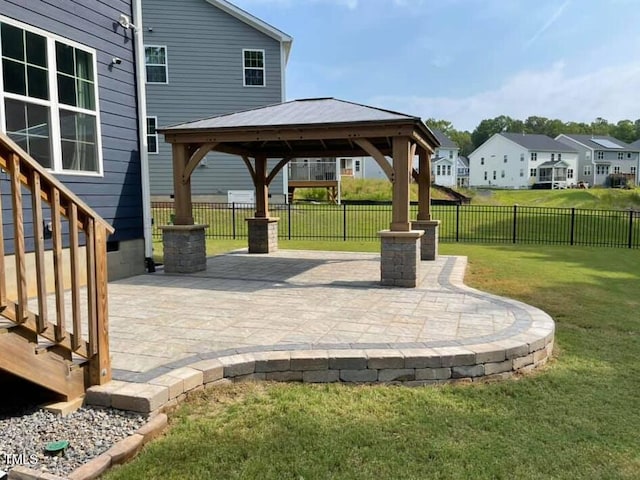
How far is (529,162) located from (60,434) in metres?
52.8

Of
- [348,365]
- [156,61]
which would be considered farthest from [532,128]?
[348,365]

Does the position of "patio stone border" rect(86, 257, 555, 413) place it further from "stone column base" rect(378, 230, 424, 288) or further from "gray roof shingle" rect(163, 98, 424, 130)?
"gray roof shingle" rect(163, 98, 424, 130)

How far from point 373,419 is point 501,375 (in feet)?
4.67

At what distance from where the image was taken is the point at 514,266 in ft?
31.4

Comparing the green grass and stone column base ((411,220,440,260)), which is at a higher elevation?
the green grass

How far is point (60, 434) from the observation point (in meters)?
2.81

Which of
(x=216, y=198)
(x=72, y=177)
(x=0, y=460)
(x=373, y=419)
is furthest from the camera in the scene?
(x=216, y=198)

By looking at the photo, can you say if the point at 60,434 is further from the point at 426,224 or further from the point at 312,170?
the point at 312,170

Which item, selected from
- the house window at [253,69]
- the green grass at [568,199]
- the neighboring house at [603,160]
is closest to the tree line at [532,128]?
the neighboring house at [603,160]

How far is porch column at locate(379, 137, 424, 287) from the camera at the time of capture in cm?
688

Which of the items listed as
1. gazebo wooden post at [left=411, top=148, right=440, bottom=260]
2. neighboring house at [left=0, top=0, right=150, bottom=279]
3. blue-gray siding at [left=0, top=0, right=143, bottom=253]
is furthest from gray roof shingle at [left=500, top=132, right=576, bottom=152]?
neighboring house at [left=0, top=0, right=150, bottom=279]

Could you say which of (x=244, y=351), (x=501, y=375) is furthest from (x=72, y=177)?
(x=501, y=375)

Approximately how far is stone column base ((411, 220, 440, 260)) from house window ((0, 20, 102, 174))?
6224 mm

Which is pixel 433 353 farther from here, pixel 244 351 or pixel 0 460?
pixel 0 460
